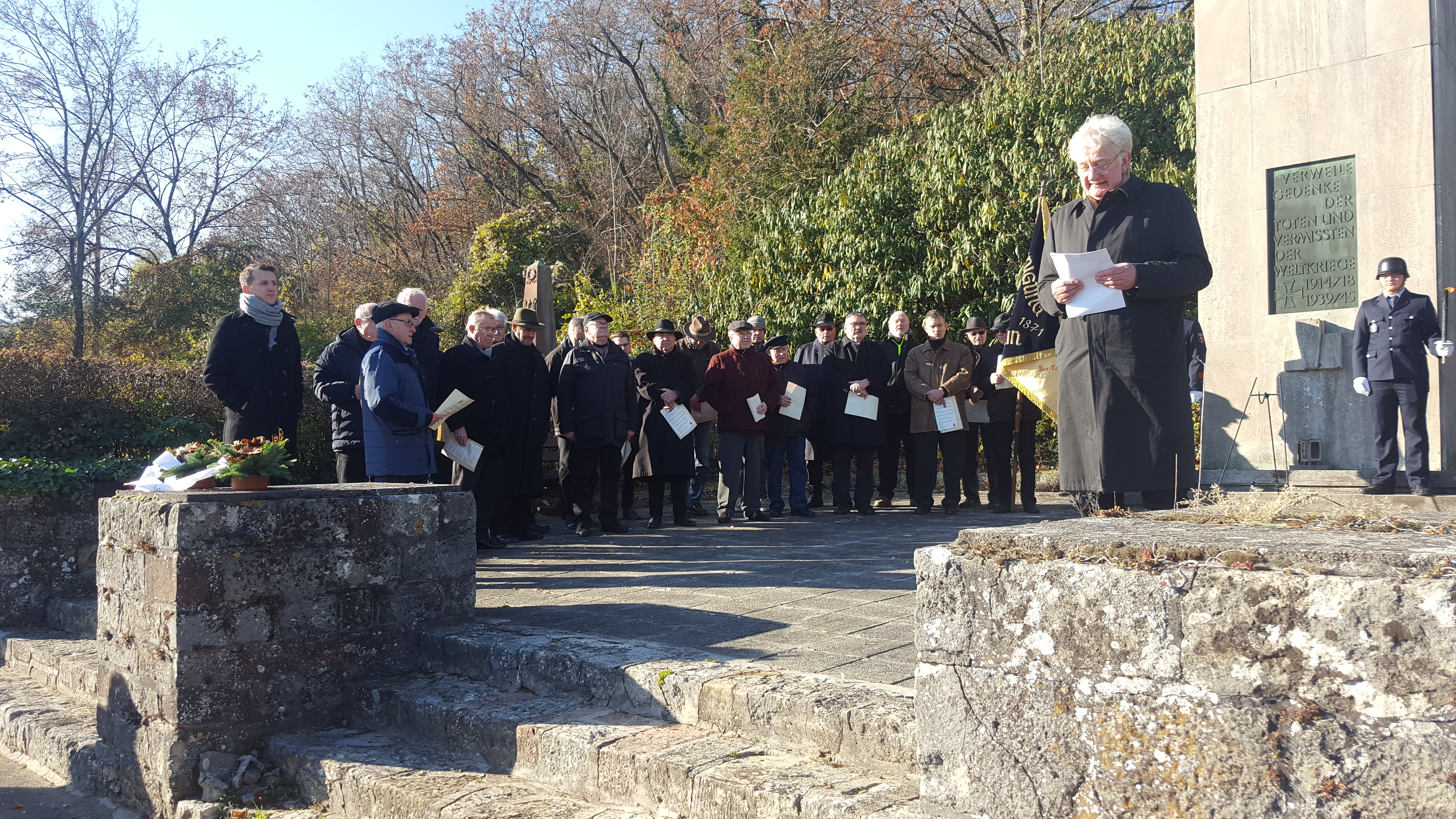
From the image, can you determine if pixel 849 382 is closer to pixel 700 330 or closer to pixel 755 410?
pixel 755 410

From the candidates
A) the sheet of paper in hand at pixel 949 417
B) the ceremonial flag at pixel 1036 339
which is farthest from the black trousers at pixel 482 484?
the ceremonial flag at pixel 1036 339

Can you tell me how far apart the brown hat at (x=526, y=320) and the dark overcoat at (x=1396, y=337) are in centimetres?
647

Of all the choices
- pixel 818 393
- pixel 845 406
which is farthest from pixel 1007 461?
pixel 818 393

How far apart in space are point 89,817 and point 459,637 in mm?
1792

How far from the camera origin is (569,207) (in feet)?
89.0

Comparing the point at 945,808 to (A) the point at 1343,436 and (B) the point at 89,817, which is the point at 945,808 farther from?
(A) the point at 1343,436

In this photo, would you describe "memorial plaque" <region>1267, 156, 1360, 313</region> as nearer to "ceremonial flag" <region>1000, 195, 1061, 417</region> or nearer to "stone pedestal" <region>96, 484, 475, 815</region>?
"ceremonial flag" <region>1000, 195, 1061, 417</region>

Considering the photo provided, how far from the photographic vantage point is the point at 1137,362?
11.0 ft

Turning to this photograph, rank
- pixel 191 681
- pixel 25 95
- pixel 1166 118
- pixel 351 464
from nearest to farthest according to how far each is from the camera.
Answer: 1. pixel 191 681
2. pixel 351 464
3. pixel 1166 118
4. pixel 25 95

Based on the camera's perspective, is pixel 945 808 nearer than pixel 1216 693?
No

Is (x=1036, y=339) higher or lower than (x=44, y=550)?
higher

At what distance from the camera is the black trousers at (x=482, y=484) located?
25.8ft

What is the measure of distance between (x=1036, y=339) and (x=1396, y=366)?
15.7 feet

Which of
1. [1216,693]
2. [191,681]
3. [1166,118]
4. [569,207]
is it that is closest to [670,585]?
[191,681]
